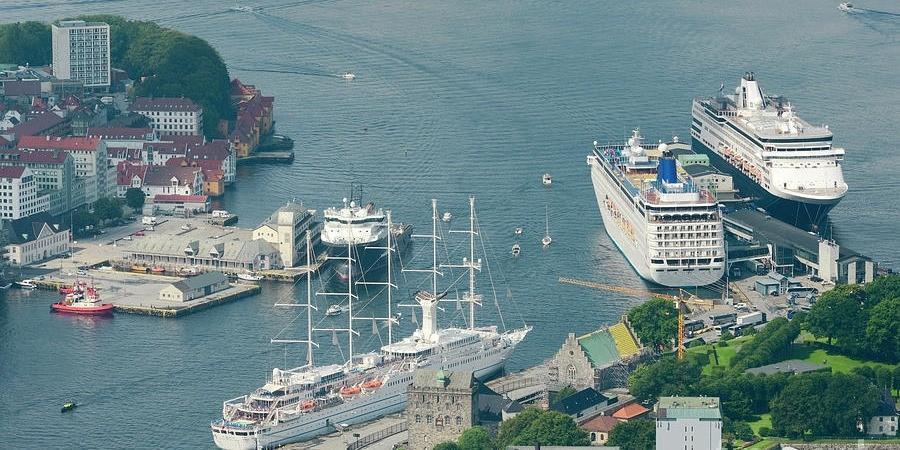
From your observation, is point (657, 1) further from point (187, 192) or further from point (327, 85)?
point (187, 192)

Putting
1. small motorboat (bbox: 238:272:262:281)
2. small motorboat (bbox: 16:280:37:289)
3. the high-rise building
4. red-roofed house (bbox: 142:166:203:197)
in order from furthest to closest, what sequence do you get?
the high-rise building, red-roofed house (bbox: 142:166:203:197), small motorboat (bbox: 238:272:262:281), small motorboat (bbox: 16:280:37:289)

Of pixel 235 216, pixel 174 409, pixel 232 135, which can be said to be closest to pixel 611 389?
pixel 174 409

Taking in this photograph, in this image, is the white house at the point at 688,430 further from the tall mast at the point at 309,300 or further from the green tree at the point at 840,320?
the tall mast at the point at 309,300

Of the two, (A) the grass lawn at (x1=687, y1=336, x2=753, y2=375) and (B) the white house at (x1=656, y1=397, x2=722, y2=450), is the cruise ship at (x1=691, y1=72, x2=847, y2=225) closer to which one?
(A) the grass lawn at (x1=687, y1=336, x2=753, y2=375)

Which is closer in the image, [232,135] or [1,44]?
[232,135]

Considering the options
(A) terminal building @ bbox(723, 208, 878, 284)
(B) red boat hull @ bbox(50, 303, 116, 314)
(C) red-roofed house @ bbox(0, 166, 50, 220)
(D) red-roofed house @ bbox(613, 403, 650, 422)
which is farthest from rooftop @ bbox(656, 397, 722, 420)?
(C) red-roofed house @ bbox(0, 166, 50, 220)

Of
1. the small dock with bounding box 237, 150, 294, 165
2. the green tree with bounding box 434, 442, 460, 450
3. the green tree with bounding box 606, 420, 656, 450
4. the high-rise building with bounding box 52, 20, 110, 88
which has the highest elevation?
the high-rise building with bounding box 52, 20, 110, 88

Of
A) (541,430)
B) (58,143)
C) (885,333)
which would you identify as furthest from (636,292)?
(58,143)
